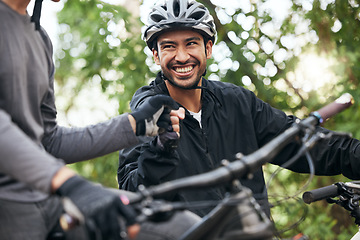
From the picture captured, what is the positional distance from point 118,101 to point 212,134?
9.76 ft

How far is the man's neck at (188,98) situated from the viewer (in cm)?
351

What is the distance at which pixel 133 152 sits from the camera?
10.7 ft

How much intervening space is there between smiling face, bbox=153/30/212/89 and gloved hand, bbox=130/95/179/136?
107 cm

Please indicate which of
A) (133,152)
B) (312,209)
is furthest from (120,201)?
(312,209)

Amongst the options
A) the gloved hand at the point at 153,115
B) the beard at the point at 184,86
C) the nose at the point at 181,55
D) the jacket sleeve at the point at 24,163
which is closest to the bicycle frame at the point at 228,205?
the jacket sleeve at the point at 24,163

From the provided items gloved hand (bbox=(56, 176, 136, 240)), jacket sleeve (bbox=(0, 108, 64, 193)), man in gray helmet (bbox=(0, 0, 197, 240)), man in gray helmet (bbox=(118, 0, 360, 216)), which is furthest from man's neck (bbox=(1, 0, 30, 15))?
man in gray helmet (bbox=(118, 0, 360, 216))

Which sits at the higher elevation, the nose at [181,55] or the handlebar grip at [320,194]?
the nose at [181,55]

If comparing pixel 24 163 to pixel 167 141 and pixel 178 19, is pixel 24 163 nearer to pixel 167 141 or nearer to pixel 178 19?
pixel 167 141

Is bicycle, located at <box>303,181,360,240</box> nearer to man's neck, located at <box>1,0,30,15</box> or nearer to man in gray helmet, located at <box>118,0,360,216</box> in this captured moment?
man in gray helmet, located at <box>118,0,360,216</box>

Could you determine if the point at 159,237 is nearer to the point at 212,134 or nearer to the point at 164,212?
the point at 164,212

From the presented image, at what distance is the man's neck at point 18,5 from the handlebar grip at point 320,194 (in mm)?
1766

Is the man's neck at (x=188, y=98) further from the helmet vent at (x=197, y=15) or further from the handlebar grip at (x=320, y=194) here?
the handlebar grip at (x=320, y=194)

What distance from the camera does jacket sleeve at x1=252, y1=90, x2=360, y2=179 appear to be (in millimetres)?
2957

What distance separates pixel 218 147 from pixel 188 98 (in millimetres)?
476
